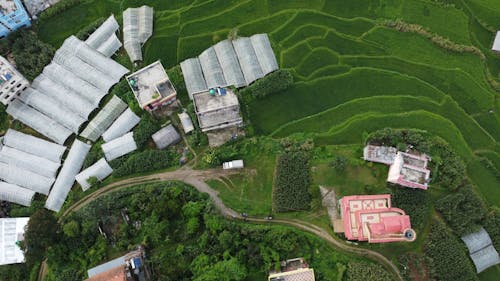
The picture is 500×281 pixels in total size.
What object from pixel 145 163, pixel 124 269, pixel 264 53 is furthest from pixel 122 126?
pixel 264 53

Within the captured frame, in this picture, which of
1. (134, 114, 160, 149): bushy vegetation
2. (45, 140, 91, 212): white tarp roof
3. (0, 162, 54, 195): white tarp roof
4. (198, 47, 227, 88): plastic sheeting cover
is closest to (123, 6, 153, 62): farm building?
(198, 47, 227, 88): plastic sheeting cover

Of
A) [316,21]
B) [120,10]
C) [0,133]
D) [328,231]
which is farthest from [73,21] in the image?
[328,231]

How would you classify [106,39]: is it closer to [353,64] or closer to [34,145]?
[34,145]

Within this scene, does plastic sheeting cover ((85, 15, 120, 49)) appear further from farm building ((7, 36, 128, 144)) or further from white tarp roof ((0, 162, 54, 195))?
white tarp roof ((0, 162, 54, 195))

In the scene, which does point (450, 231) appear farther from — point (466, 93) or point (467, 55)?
point (467, 55)

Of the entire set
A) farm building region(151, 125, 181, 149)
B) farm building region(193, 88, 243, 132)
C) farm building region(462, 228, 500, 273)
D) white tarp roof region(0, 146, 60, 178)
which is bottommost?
farm building region(462, 228, 500, 273)

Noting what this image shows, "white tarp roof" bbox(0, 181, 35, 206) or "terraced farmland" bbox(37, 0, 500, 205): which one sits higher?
"terraced farmland" bbox(37, 0, 500, 205)
